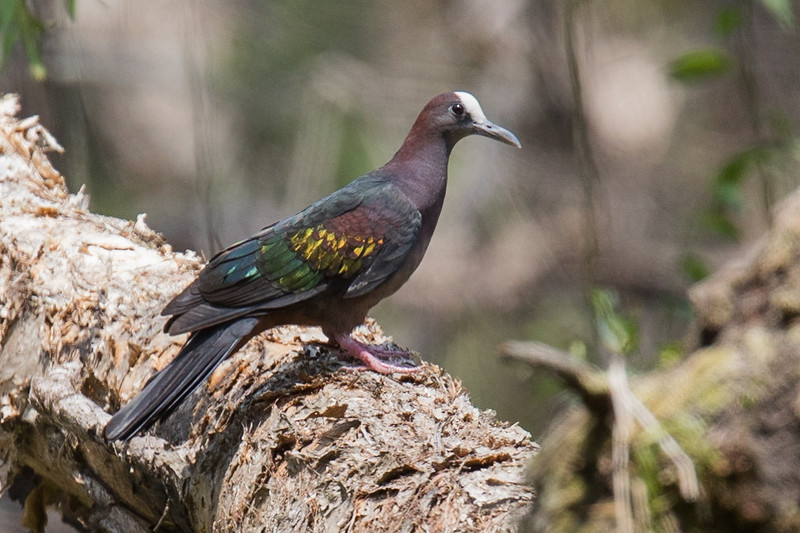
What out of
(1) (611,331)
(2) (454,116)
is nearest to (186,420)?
(2) (454,116)

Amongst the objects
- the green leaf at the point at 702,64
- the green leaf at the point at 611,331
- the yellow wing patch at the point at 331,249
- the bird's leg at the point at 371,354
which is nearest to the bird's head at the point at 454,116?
the yellow wing patch at the point at 331,249

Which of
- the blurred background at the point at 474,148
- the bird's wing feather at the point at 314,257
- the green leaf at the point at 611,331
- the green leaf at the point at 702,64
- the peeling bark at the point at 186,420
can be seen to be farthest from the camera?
the blurred background at the point at 474,148

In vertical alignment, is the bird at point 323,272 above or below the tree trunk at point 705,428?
above

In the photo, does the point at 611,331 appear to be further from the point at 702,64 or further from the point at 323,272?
the point at 702,64

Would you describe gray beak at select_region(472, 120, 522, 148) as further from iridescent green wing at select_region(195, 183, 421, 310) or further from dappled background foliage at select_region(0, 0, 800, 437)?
dappled background foliage at select_region(0, 0, 800, 437)

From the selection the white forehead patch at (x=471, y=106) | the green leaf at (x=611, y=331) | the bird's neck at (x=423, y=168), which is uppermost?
the white forehead patch at (x=471, y=106)

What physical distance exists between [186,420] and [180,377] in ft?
0.76

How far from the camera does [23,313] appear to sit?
369 cm

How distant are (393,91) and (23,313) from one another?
4.28 m

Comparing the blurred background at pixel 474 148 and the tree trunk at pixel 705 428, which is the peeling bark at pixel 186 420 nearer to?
the tree trunk at pixel 705 428

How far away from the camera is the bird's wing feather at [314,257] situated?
10.8 ft

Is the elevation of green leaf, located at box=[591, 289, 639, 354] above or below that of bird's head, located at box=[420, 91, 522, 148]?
below

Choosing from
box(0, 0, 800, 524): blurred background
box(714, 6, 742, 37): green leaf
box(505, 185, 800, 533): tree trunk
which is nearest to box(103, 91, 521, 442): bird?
box(714, 6, 742, 37): green leaf

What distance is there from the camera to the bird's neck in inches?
148
